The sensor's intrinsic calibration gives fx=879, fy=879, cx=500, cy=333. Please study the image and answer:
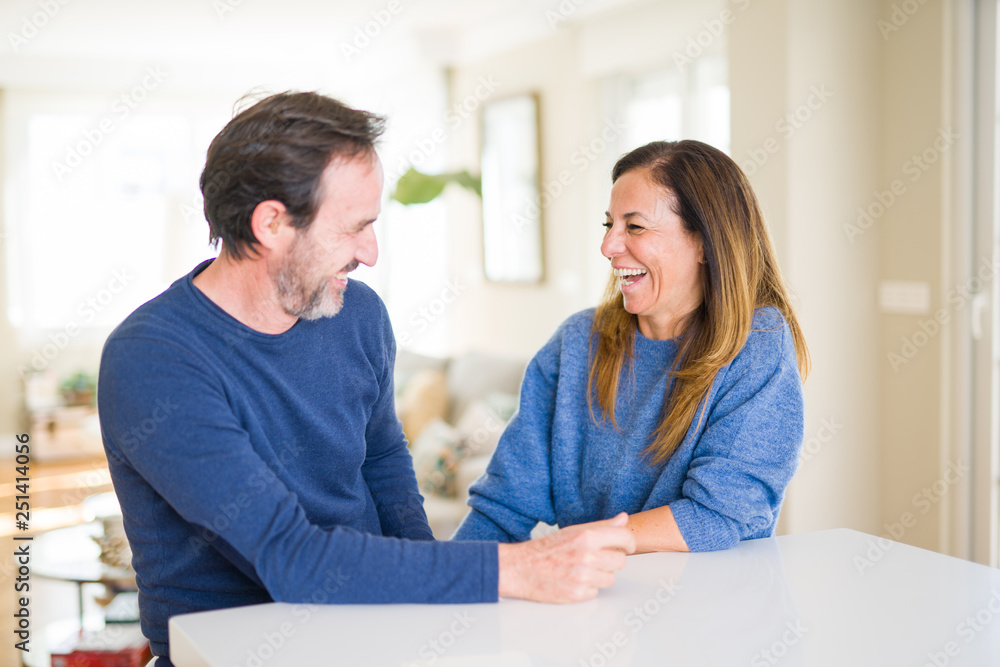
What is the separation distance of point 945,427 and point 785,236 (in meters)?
0.88

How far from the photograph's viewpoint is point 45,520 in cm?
484

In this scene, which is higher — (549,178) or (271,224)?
(549,178)

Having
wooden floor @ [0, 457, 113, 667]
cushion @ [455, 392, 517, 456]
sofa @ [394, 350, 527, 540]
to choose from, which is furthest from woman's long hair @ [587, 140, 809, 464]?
wooden floor @ [0, 457, 113, 667]

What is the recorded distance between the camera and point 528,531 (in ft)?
5.58

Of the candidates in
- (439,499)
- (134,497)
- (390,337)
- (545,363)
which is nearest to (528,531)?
(545,363)

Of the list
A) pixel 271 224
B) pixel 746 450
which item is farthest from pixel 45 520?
pixel 746 450

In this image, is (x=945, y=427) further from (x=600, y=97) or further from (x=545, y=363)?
(x=600, y=97)

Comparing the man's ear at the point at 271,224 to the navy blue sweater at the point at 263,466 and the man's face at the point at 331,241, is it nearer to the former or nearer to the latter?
the man's face at the point at 331,241

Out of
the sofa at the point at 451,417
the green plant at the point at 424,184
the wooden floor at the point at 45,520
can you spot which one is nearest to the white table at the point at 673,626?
the sofa at the point at 451,417

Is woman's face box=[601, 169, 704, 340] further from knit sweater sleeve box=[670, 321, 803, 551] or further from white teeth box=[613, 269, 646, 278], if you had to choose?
knit sweater sleeve box=[670, 321, 803, 551]

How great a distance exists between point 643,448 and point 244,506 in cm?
75

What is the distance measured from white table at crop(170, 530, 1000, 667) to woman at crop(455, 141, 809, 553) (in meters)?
0.25

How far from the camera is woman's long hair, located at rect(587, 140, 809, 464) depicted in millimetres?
1529

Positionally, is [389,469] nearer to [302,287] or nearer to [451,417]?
[302,287]
